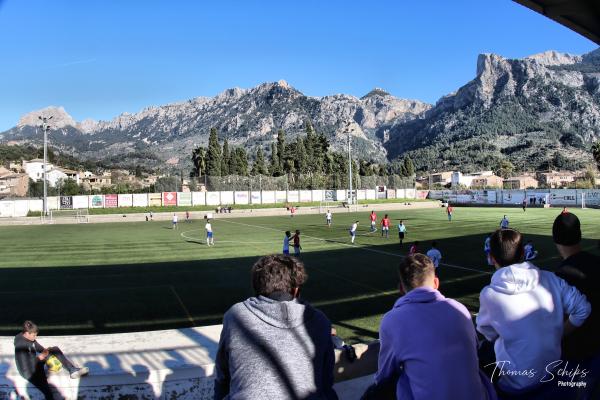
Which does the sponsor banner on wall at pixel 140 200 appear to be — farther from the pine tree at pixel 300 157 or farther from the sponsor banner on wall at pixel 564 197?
the sponsor banner on wall at pixel 564 197

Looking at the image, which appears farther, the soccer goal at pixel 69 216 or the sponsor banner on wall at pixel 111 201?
the sponsor banner on wall at pixel 111 201

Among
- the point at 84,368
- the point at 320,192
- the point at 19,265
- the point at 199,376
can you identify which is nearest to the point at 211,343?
the point at 199,376

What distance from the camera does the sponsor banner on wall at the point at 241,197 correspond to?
64.9m

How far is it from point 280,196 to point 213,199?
11.5 m

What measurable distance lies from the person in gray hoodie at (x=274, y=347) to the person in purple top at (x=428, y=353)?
1.36ft

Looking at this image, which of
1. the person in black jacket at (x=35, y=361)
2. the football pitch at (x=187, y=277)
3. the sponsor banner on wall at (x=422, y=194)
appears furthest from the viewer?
the sponsor banner on wall at (x=422, y=194)

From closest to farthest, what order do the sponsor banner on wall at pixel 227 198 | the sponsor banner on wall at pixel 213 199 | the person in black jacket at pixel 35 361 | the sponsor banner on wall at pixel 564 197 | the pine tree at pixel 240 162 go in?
the person in black jacket at pixel 35 361 → the sponsor banner on wall at pixel 213 199 → the sponsor banner on wall at pixel 227 198 → the sponsor banner on wall at pixel 564 197 → the pine tree at pixel 240 162

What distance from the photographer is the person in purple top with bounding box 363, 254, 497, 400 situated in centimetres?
265

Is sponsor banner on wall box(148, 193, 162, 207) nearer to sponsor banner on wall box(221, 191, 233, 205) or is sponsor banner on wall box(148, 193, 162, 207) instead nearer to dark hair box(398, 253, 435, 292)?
sponsor banner on wall box(221, 191, 233, 205)

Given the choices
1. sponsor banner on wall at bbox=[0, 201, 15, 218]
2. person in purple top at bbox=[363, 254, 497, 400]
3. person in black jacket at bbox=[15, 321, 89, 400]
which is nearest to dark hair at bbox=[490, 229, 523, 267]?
person in purple top at bbox=[363, 254, 497, 400]

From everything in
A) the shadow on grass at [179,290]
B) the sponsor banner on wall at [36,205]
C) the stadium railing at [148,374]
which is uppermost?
the sponsor banner on wall at [36,205]

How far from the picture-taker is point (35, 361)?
4.63 metres

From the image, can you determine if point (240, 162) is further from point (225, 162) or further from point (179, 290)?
point (179, 290)

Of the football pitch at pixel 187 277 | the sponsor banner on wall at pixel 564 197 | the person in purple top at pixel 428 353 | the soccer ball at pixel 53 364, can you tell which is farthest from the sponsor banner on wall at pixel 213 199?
the person in purple top at pixel 428 353
